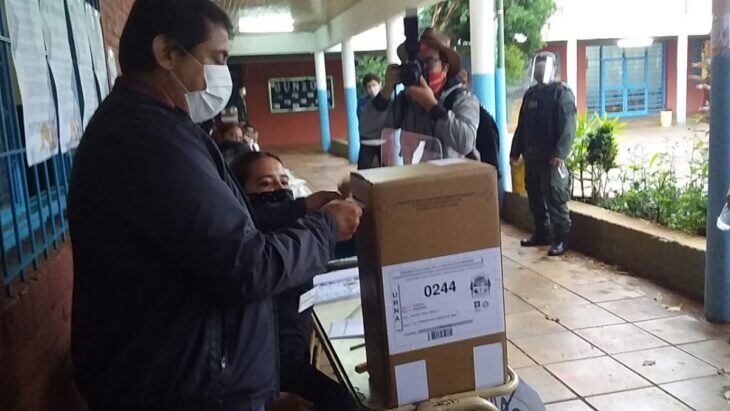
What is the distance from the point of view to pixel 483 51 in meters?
7.08

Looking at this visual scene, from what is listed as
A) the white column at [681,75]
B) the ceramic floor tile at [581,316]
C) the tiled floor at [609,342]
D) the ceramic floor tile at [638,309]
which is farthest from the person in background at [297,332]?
the white column at [681,75]

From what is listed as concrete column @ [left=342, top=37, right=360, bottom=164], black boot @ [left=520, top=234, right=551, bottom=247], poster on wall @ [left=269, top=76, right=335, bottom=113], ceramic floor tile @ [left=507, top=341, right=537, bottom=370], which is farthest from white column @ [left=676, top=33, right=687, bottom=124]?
ceramic floor tile @ [left=507, top=341, right=537, bottom=370]

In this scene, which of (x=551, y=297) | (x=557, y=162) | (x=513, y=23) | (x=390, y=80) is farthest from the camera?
(x=513, y=23)

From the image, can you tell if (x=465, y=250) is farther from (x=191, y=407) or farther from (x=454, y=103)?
(x=454, y=103)

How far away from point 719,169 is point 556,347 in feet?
4.24

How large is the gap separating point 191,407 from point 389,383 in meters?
0.43

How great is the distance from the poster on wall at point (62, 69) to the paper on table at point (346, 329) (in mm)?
1052

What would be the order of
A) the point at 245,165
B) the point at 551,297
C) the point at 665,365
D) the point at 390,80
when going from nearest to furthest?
1. the point at 245,165
2. the point at 390,80
3. the point at 665,365
4. the point at 551,297

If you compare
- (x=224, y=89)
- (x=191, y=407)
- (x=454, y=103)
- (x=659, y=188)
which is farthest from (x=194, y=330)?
(x=659, y=188)

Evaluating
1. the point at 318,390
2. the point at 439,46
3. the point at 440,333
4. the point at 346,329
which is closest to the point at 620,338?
the point at 439,46

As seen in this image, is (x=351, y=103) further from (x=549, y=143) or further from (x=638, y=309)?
(x=638, y=309)

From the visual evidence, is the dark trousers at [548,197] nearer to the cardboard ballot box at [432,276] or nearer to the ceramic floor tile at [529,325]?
the ceramic floor tile at [529,325]

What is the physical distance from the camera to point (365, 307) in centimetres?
155

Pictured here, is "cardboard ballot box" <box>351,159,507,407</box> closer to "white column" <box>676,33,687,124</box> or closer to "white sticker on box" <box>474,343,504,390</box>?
"white sticker on box" <box>474,343,504,390</box>
